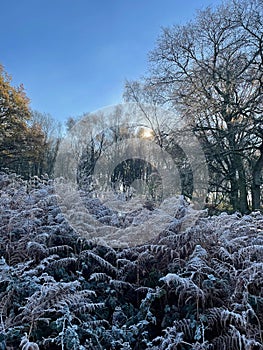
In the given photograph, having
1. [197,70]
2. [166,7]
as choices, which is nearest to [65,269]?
[166,7]

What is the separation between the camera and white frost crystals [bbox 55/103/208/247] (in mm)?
2822

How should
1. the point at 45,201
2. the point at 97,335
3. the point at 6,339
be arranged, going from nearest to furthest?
1. the point at 6,339
2. the point at 97,335
3. the point at 45,201

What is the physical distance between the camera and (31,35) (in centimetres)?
573

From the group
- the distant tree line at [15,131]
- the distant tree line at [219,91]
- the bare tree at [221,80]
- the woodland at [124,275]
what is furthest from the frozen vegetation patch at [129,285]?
the distant tree line at [15,131]

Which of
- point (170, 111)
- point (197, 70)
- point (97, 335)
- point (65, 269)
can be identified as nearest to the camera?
point (97, 335)

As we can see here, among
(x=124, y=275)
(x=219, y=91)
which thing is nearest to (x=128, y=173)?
(x=219, y=91)

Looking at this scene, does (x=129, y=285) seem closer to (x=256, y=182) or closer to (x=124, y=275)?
(x=124, y=275)

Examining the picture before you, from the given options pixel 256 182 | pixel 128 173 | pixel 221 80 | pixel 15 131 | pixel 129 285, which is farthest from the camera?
pixel 128 173

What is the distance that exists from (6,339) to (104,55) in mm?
6348

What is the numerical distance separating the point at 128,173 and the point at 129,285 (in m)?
11.2

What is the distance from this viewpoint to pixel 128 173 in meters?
13.4

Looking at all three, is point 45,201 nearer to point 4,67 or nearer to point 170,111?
point 170,111

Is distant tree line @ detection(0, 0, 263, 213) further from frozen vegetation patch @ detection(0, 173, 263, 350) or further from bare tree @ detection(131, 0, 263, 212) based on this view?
frozen vegetation patch @ detection(0, 173, 263, 350)

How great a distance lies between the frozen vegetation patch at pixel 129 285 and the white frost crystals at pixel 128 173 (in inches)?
2.7
